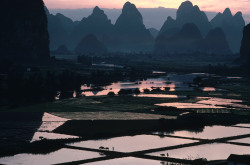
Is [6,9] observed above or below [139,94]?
above

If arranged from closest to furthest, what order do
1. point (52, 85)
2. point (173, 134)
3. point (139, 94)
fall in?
point (173, 134) → point (139, 94) → point (52, 85)

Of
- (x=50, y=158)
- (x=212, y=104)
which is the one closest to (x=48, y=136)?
(x=50, y=158)

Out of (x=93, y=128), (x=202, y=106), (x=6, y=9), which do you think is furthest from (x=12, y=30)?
(x=93, y=128)

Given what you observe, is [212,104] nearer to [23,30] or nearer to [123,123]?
[123,123]

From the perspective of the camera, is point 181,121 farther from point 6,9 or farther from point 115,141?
point 6,9

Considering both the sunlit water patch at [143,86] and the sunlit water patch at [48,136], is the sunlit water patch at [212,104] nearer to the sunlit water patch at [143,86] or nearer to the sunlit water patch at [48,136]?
the sunlit water patch at [143,86]

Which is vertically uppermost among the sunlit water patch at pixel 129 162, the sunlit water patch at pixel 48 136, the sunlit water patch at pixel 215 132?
the sunlit water patch at pixel 215 132

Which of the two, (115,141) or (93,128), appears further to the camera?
(93,128)

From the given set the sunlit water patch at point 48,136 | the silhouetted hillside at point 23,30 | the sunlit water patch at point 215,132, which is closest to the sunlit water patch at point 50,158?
the sunlit water patch at point 48,136
